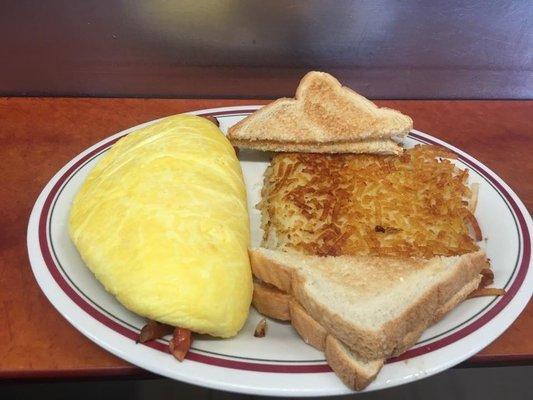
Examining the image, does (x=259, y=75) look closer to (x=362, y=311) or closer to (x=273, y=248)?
(x=273, y=248)

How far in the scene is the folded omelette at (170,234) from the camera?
131cm

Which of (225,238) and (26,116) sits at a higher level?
(225,238)

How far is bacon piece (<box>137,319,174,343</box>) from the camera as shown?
4.32 feet

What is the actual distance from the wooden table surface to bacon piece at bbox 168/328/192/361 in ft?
0.57

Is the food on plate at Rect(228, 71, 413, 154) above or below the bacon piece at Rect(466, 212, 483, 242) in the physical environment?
above

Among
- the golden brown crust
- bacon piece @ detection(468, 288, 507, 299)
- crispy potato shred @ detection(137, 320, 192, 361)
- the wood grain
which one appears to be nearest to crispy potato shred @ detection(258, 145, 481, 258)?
bacon piece @ detection(468, 288, 507, 299)

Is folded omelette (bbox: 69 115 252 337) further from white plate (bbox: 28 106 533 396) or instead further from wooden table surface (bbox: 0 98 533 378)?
wooden table surface (bbox: 0 98 533 378)

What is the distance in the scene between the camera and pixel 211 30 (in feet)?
7.93

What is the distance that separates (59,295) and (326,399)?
2.60 ft

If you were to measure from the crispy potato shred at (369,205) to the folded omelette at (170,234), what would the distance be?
181 mm

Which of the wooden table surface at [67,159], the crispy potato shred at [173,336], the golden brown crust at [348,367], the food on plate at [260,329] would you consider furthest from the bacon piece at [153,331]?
the golden brown crust at [348,367]

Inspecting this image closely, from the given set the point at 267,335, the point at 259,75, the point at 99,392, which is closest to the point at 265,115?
the point at 259,75

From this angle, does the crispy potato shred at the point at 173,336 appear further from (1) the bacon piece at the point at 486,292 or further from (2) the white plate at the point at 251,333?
(1) the bacon piece at the point at 486,292

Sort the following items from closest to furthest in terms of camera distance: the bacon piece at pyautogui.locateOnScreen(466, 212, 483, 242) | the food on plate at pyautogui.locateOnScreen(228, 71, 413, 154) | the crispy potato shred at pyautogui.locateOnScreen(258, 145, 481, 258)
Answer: the crispy potato shred at pyautogui.locateOnScreen(258, 145, 481, 258) → the bacon piece at pyautogui.locateOnScreen(466, 212, 483, 242) → the food on plate at pyautogui.locateOnScreen(228, 71, 413, 154)
